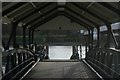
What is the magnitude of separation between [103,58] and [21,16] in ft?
10.4

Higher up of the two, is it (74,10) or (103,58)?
(74,10)

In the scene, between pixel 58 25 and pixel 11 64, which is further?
pixel 58 25

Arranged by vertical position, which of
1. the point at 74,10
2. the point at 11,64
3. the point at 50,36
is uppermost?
the point at 74,10

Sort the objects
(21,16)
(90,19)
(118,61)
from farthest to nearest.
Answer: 1. (90,19)
2. (21,16)
3. (118,61)

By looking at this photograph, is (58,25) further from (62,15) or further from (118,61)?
(118,61)

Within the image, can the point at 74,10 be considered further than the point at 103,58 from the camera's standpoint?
Yes

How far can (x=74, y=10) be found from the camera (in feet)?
35.6

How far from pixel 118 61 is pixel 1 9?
2.95m

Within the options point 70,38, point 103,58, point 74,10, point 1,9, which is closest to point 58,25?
point 70,38

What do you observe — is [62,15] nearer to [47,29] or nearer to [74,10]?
[47,29]

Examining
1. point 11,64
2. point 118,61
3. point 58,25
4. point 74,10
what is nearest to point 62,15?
point 58,25

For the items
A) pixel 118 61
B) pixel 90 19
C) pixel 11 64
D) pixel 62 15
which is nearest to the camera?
pixel 118 61

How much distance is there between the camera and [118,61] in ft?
19.1

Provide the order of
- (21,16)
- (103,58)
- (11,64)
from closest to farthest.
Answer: (11,64) < (103,58) < (21,16)
